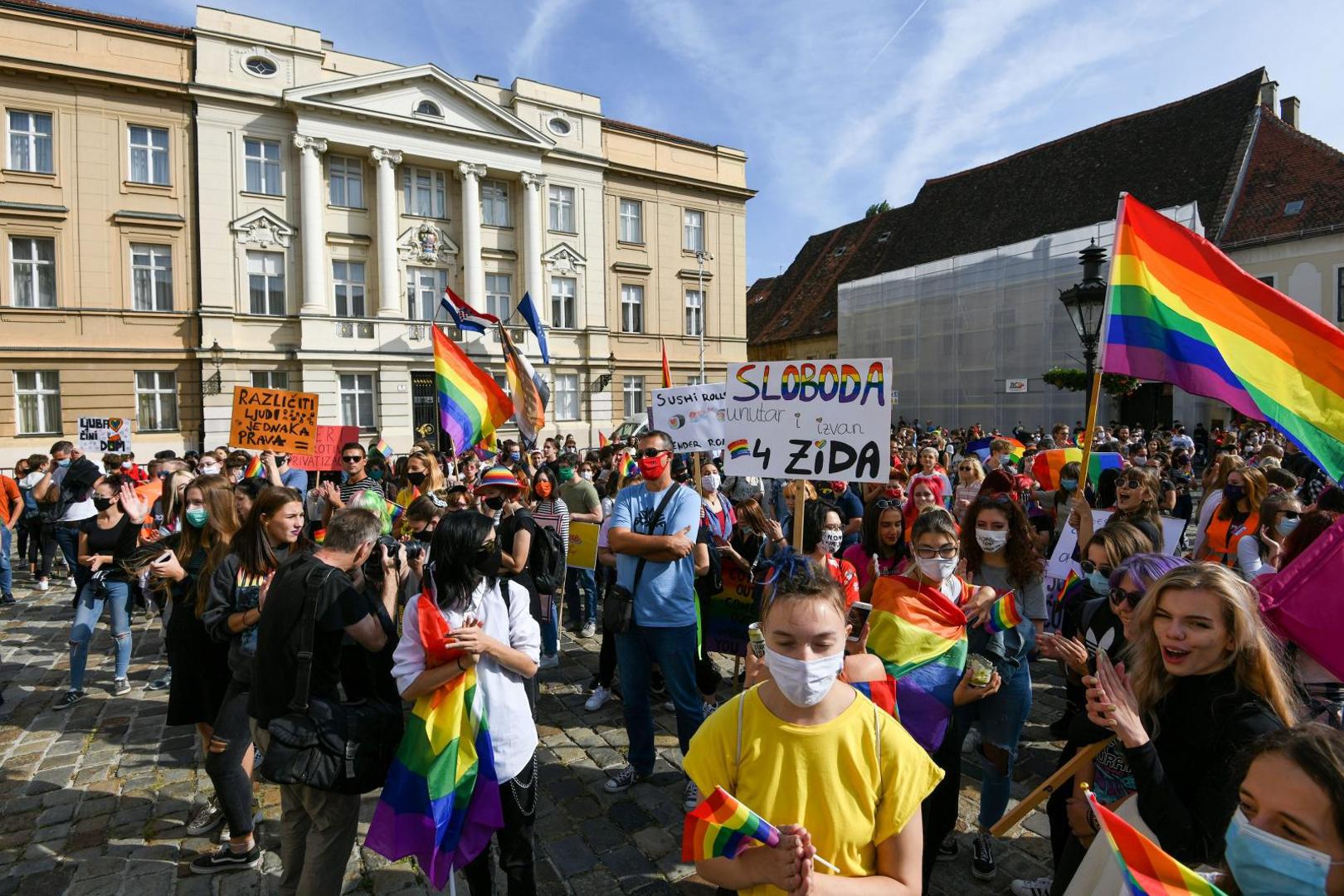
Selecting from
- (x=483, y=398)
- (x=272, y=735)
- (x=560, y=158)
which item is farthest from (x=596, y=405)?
(x=272, y=735)

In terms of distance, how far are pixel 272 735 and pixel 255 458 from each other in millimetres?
7304

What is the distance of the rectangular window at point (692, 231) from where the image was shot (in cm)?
3203

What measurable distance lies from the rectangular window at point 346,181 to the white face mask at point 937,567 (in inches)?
1054

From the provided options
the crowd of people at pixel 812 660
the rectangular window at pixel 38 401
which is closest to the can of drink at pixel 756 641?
the crowd of people at pixel 812 660

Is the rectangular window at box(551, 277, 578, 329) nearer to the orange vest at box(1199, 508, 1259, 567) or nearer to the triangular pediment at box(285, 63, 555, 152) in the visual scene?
the triangular pediment at box(285, 63, 555, 152)

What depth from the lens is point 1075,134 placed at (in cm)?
3466

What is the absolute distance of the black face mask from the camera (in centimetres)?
286

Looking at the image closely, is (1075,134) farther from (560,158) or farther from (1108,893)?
(1108,893)

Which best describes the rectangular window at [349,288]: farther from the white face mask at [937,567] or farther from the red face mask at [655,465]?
the white face mask at [937,567]

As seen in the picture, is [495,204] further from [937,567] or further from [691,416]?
[937,567]

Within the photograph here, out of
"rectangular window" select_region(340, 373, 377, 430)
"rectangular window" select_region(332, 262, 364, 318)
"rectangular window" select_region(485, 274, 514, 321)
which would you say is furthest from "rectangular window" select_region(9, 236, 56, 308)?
"rectangular window" select_region(485, 274, 514, 321)

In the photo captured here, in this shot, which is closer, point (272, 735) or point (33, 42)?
point (272, 735)

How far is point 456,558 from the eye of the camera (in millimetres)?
2828

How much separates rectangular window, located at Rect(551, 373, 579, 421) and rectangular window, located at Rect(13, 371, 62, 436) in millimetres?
15381
